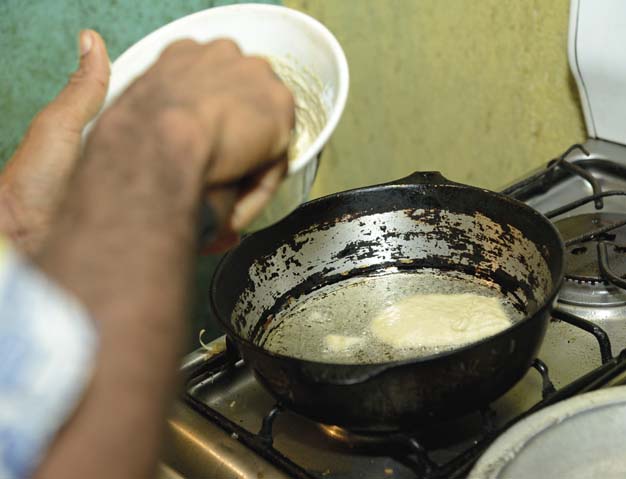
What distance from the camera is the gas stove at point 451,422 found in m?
0.75

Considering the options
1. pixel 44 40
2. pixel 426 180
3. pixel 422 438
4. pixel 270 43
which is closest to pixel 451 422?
pixel 422 438

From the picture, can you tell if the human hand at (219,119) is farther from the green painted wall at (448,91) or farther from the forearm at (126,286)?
the green painted wall at (448,91)

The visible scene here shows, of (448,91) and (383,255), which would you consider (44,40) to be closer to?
(383,255)

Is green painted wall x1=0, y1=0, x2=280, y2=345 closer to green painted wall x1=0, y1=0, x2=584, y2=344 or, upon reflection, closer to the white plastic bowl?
green painted wall x1=0, y1=0, x2=584, y2=344

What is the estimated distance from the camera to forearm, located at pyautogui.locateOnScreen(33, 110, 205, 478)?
16.3 inches

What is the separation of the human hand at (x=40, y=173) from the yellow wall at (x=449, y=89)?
22.3 inches

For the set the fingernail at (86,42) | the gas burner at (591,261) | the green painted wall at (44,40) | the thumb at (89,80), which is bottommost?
the gas burner at (591,261)

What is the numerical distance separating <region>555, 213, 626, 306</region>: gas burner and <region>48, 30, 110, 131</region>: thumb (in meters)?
0.54

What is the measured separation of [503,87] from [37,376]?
3.84 ft

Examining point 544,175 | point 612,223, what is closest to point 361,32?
point 544,175

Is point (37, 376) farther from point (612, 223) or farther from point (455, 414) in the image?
point (612, 223)

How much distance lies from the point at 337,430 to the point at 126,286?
42 centimetres

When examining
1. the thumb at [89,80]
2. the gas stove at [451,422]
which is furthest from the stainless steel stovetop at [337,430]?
the thumb at [89,80]

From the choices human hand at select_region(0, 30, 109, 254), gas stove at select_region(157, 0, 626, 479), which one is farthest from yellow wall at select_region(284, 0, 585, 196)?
human hand at select_region(0, 30, 109, 254)
